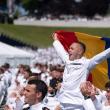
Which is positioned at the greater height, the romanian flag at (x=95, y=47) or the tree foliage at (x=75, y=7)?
the romanian flag at (x=95, y=47)

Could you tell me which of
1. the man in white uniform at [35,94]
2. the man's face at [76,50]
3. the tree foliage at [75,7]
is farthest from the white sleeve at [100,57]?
the tree foliage at [75,7]

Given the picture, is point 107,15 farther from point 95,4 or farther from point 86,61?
point 86,61

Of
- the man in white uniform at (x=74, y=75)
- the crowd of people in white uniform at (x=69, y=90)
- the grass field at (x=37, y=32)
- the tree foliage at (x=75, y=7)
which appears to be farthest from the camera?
the tree foliage at (x=75, y=7)

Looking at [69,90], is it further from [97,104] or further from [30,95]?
[30,95]

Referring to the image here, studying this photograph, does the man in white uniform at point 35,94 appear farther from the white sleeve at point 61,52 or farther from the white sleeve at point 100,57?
the white sleeve at point 61,52

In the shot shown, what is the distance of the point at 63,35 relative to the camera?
1347 centimetres

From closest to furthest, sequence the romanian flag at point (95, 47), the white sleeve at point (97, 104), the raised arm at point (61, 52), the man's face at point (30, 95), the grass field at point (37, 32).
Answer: the man's face at point (30, 95) < the white sleeve at point (97, 104) < the raised arm at point (61, 52) < the romanian flag at point (95, 47) < the grass field at point (37, 32)

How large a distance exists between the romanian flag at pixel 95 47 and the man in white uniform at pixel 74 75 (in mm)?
1025

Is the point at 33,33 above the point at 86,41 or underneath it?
underneath

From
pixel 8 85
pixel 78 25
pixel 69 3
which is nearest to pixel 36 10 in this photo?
pixel 69 3

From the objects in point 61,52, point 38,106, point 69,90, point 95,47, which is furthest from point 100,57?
point 38,106

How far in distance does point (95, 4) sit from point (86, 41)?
256ft

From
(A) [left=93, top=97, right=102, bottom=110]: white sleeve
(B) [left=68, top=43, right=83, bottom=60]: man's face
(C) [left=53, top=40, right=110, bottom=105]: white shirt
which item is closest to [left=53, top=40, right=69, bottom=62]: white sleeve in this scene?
(C) [left=53, top=40, right=110, bottom=105]: white shirt

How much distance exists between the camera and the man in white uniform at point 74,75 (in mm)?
11109
